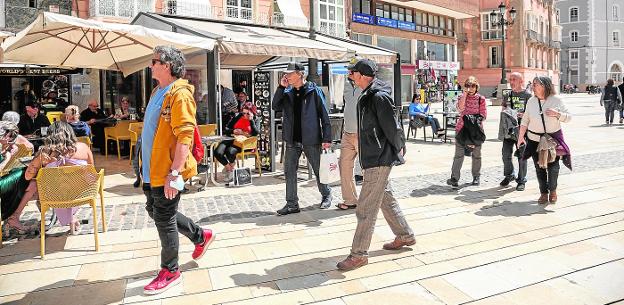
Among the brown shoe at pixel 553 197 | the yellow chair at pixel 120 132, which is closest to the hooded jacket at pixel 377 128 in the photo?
the brown shoe at pixel 553 197

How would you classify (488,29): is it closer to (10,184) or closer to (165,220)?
(10,184)

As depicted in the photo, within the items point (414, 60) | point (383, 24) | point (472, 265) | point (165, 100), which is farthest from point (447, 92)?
point (414, 60)

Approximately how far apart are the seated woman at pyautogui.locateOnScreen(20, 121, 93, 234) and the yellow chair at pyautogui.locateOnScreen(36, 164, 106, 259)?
453mm

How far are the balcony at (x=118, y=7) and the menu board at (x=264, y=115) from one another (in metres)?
11.4

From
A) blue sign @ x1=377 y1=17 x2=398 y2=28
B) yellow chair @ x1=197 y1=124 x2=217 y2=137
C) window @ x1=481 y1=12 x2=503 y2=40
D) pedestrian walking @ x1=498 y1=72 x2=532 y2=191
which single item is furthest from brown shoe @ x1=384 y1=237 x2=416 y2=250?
window @ x1=481 y1=12 x2=503 y2=40

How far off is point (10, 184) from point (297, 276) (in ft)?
10.3

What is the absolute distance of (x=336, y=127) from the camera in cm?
970

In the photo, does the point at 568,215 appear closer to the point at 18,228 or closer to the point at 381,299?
the point at 381,299

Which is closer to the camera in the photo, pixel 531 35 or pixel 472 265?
pixel 472 265

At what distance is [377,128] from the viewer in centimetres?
417

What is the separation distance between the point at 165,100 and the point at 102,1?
660 inches

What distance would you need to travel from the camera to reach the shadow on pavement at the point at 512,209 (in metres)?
5.93

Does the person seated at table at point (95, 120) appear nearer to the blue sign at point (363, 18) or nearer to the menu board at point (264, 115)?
the menu board at point (264, 115)

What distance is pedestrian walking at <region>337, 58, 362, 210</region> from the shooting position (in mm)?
5953
